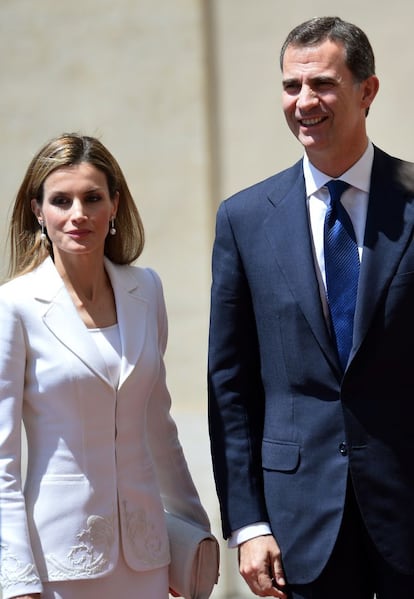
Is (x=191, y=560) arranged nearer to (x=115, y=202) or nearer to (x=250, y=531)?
(x=250, y=531)

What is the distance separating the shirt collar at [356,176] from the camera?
3420 millimetres

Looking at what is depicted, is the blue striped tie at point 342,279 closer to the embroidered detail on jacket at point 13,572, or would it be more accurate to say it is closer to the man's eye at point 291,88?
the man's eye at point 291,88

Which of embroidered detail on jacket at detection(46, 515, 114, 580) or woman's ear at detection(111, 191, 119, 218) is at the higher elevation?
woman's ear at detection(111, 191, 119, 218)

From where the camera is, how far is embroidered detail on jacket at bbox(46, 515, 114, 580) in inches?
131

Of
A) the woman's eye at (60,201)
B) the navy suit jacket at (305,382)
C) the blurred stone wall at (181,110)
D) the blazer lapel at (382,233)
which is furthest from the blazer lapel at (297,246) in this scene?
the blurred stone wall at (181,110)

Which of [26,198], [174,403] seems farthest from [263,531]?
[174,403]

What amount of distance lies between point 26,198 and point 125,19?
300cm

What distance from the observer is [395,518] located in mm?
3350

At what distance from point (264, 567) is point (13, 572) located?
2.19 feet

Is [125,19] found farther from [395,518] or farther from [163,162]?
[395,518]

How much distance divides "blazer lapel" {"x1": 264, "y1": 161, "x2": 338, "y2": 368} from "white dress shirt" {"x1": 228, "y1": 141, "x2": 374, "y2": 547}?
1.2 inches

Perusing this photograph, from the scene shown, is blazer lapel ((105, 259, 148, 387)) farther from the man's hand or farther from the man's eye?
the man's eye

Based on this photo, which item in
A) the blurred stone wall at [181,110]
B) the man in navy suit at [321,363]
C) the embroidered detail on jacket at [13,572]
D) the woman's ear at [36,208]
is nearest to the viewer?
the embroidered detail on jacket at [13,572]

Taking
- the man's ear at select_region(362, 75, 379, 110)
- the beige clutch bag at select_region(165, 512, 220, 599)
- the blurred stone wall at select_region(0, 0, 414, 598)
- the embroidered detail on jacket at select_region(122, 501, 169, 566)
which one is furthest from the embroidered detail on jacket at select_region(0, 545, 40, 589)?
the blurred stone wall at select_region(0, 0, 414, 598)
